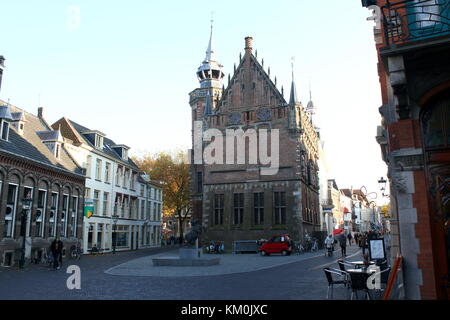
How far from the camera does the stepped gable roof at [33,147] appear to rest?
27.4 meters

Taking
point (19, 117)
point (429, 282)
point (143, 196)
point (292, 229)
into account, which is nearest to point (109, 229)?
point (143, 196)

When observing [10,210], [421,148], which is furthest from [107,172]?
[421,148]

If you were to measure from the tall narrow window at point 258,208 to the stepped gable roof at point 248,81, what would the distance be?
10.5 meters

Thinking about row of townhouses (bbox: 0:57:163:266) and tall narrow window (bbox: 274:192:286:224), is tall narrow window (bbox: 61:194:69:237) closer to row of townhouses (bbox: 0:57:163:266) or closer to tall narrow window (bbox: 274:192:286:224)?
row of townhouses (bbox: 0:57:163:266)

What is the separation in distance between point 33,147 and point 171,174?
37.3 meters

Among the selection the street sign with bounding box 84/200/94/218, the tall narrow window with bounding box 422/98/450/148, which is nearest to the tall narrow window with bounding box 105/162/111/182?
the street sign with bounding box 84/200/94/218

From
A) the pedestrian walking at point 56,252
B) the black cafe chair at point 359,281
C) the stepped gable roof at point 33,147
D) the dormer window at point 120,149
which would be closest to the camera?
the black cafe chair at point 359,281

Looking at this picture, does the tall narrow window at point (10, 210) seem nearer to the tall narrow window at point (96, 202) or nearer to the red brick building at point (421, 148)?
the tall narrow window at point (96, 202)

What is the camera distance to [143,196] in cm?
5462

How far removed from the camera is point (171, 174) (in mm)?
67312

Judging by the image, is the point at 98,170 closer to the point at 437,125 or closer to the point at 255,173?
the point at 255,173

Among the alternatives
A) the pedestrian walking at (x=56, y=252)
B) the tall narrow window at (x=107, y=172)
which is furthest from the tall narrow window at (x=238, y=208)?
the pedestrian walking at (x=56, y=252)

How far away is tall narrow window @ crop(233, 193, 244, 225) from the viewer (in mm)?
42750
